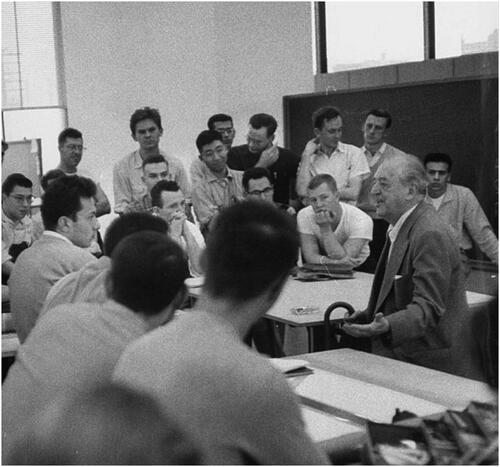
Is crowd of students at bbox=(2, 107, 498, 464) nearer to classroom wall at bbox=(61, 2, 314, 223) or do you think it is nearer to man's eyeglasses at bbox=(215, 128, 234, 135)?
man's eyeglasses at bbox=(215, 128, 234, 135)

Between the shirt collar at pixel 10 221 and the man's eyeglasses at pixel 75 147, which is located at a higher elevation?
the man's eyeglasses at pixel 75 147

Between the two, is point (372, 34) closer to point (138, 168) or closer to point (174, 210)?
point (138, 168)

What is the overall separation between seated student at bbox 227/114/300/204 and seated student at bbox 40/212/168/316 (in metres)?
2.97

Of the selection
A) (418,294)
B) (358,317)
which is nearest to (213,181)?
(358,317)

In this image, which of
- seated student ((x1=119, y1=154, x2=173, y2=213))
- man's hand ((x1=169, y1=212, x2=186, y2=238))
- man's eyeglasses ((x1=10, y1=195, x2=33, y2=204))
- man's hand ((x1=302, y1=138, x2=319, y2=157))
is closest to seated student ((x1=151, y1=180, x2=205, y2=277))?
man's hand ((x1=169, y1=212, x2=186, y2=238))

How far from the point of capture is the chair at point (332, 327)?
3.34 meters

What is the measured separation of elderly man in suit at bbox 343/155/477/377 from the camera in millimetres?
2805

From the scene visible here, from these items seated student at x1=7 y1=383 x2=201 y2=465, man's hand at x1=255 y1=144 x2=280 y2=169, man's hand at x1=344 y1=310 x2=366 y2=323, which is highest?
man's hand at x1=255 y1=144 x2=280 y2=169

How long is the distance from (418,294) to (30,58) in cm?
500

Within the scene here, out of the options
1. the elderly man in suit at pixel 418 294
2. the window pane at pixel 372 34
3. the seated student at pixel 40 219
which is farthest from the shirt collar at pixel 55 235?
the window pane at pixel 372 34

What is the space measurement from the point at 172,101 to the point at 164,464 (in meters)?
6.59

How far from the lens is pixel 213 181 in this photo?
→ 5355 millimetres

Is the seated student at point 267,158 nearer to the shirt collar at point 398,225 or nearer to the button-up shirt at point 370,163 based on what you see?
the button-up shirt at point 370,163

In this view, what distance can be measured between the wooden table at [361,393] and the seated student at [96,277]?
0.63 metres
